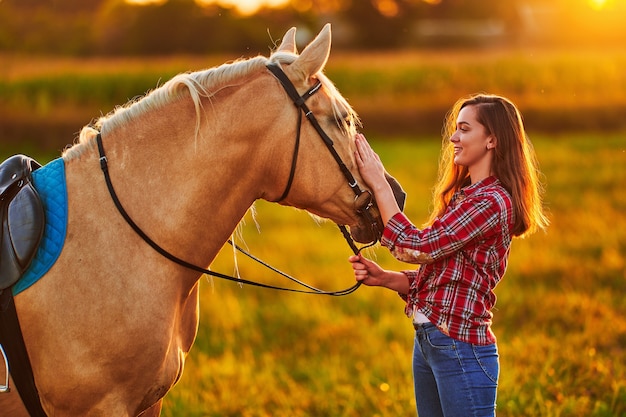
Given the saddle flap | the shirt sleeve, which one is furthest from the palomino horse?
the shirt sleeve

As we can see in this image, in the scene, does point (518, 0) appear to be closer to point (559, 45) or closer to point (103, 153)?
point (559, 45)

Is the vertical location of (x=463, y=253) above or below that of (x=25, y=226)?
below

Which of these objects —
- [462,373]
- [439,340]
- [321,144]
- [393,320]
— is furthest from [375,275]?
[393,320]

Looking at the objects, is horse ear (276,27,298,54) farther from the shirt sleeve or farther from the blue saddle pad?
the blue saddle pad

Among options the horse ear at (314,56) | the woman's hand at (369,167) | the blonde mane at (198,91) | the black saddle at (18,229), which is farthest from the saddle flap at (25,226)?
the woman's hand at (369,167)

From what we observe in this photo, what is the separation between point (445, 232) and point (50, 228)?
5.10 ft

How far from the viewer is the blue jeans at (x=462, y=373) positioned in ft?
9.18

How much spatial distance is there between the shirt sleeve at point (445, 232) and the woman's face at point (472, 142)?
0.68 ft

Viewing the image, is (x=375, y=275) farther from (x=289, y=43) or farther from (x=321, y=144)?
(x=289, y=43)

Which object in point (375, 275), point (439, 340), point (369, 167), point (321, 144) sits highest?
point (321, 144)

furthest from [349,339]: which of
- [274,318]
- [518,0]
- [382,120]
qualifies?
[518,0]

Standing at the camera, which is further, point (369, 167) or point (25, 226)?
point (369, 167)

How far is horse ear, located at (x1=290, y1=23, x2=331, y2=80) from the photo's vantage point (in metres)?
A: 2.73

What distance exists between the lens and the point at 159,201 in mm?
2791
